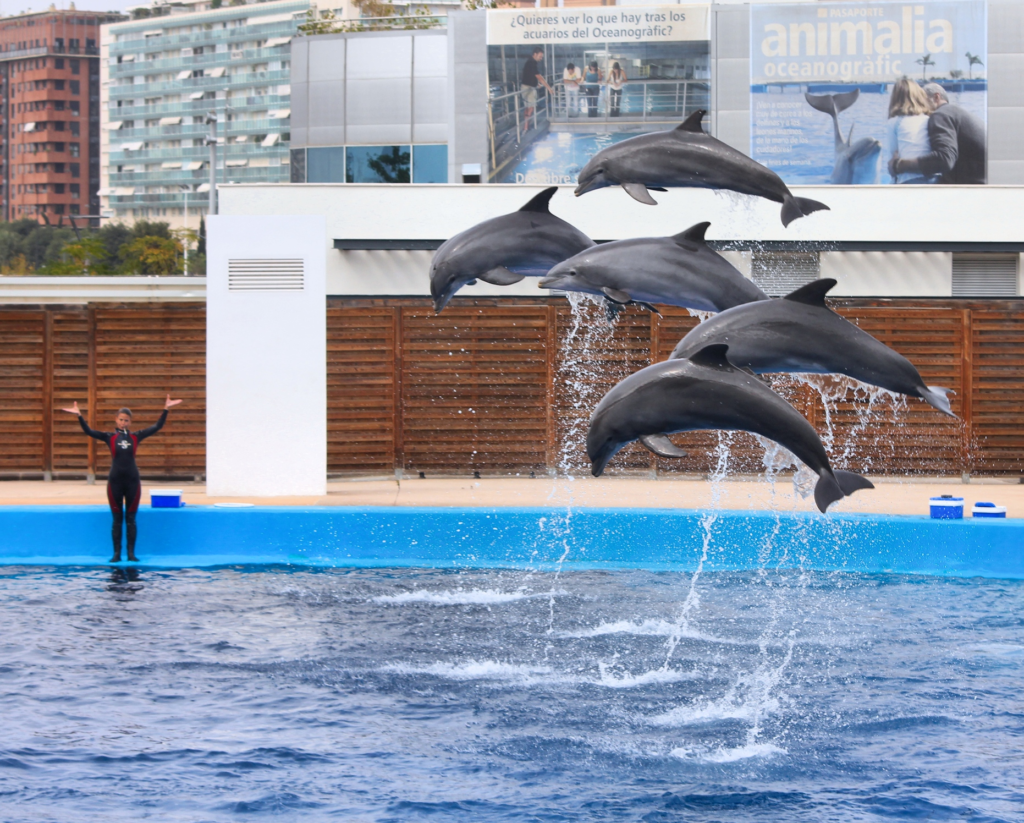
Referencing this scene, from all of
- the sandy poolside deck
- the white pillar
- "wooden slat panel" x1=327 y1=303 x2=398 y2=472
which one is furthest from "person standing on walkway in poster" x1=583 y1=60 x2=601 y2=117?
the white pillar

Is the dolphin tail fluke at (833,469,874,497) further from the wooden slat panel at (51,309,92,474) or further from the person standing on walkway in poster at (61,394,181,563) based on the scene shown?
the wooden slat panel at (51,309,92,474)

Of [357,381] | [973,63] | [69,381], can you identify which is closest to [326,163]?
[973,63]

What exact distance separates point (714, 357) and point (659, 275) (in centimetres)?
48

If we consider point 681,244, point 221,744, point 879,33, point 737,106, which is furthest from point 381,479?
point 879,33

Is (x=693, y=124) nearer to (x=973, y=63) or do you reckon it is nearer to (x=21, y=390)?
(x=21, y=390)

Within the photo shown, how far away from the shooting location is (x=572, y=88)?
28.0 metres

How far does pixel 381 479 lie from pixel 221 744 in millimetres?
7852

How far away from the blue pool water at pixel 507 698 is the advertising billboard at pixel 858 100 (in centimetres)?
1771

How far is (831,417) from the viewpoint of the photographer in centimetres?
1343

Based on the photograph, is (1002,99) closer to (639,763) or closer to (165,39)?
(639,763)

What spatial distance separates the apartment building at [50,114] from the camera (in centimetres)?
12444

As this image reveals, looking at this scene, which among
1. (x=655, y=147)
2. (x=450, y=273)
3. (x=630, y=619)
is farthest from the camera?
(x=630, y=619)

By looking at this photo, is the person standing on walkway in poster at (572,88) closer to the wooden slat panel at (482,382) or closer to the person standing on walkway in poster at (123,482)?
the wooden slat panel at (482,382)

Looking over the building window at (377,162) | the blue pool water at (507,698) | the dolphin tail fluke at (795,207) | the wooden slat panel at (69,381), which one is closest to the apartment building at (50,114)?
the building window at (377,162)
